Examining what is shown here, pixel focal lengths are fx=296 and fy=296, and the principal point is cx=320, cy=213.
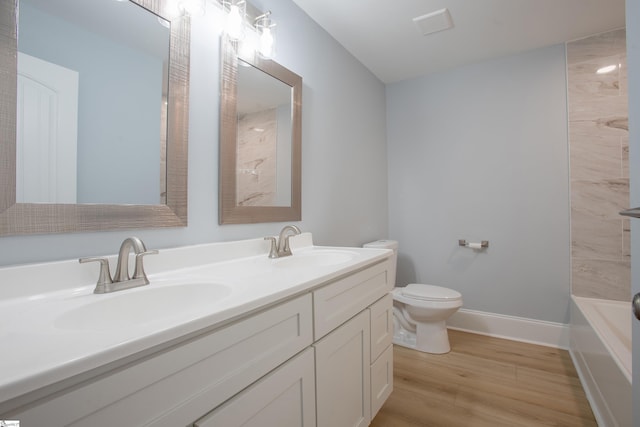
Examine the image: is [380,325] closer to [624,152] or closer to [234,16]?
[234,16]

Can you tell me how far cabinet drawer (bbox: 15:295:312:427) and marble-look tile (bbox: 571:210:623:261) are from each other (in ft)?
7.61

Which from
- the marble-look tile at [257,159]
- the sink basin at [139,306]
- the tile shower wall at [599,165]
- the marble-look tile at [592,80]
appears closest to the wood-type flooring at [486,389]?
the tile shower wall at [599,165]

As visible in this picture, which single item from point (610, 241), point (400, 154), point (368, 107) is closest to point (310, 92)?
point (368, 107)

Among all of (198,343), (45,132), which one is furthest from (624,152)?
(45,132)

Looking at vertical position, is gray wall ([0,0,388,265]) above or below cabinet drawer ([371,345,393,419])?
above

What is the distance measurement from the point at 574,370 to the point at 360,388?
5.33ft

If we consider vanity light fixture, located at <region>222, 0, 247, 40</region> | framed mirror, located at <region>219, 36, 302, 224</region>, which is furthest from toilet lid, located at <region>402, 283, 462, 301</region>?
vanity light fixture, located at <region>222, 0, 247, 40</region>

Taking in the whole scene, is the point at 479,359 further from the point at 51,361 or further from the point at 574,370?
the point at 51,361

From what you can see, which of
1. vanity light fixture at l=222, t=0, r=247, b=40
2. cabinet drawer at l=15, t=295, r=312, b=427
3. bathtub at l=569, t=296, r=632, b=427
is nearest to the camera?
cabinet drawer at l=15, t=295, r=312, b=427

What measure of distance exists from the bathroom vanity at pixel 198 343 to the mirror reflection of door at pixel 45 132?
8.7 inches

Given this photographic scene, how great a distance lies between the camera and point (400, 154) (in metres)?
2.84

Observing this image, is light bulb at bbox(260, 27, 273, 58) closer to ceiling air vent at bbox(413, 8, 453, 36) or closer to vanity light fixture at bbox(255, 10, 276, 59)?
vanity light fixture at bbox(255, 10, 276, 59)

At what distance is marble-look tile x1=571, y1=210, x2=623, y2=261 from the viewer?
2029 mm

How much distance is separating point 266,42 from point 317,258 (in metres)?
1.10
